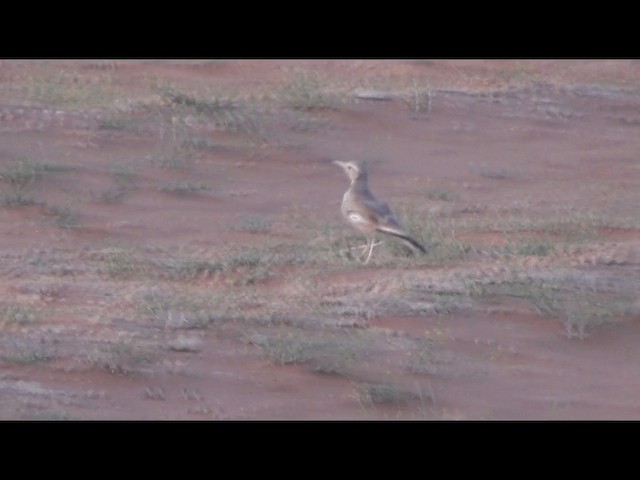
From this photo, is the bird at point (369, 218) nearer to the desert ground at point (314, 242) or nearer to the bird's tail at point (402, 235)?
the bird's tail at point (402, 235)

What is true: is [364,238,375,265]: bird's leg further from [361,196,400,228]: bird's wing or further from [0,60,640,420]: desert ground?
[361,196,400,228]: bird's wing

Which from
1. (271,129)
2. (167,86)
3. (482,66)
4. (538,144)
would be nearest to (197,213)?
(271,129)

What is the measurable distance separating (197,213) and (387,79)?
5.50m

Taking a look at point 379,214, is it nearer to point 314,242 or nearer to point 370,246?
point 370,246

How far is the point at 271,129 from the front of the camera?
581 inches

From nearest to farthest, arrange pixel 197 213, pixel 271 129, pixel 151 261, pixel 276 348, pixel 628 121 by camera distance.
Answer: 1. pixel 276 348
2. pixel 151 261
3. pixel 197 213
4. pixel 271 129
5. pixel 628 121

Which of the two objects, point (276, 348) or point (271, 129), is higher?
point (271, 129)

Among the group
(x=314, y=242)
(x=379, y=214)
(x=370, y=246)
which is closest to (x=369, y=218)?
(x=379, y=214)

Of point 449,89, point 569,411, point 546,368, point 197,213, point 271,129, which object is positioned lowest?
point 569,411

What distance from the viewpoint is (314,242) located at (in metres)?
11.0

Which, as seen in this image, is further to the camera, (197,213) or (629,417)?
(197,213)

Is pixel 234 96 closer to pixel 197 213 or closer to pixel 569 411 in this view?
pixel 197 213

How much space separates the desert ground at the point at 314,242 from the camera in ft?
25.8

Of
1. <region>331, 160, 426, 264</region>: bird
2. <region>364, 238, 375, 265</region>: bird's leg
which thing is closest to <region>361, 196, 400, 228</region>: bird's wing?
<region>331, 160, 426, 264</region>: bird
